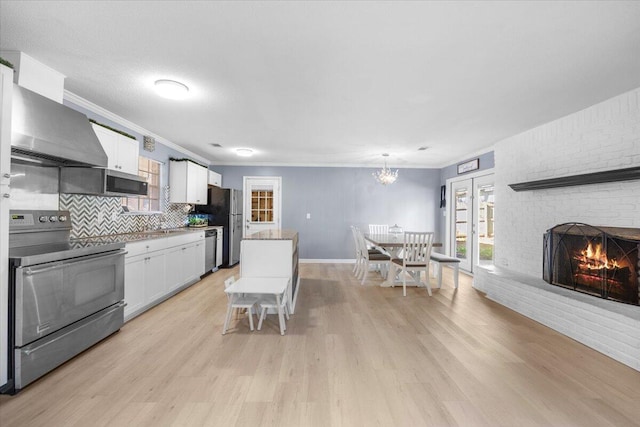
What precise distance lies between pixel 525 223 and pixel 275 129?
12.7 ft

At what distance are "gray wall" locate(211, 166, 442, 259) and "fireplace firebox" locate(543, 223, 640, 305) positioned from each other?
371cm

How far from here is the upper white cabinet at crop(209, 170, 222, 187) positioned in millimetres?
6188

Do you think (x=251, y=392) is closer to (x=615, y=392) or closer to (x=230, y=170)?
(x=615, y=392)

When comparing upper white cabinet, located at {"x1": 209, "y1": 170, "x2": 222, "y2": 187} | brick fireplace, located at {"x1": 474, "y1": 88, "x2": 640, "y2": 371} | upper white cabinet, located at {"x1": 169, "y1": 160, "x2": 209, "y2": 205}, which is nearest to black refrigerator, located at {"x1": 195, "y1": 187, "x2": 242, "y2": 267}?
upper white cabinet, located at {"x1": 209, "y1": 170, "x2": 222, "y2": 187}

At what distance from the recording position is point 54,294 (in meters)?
2.05

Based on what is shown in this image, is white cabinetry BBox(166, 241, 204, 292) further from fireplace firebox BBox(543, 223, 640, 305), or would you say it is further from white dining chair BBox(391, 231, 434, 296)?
fireplace firebox BBox(543, 223, 640, 305)

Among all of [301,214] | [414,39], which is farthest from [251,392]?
[301,214]

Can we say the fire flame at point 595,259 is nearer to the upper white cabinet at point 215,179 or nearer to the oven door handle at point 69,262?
the oven door handle at point 69,262

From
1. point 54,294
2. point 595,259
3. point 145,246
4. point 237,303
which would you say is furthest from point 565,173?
point 54,294

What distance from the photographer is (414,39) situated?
201 centimetres

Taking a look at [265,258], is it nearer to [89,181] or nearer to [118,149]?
[89,181]

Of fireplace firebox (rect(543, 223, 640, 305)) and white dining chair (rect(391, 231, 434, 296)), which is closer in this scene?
fireplace firebox (rect(543, 223, 640, 305))

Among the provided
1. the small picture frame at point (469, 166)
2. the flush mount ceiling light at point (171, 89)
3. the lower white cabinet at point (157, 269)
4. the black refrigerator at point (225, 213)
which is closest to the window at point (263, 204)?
the black refrigerator at point (225, 213)

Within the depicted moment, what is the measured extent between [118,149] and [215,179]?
3.02m
